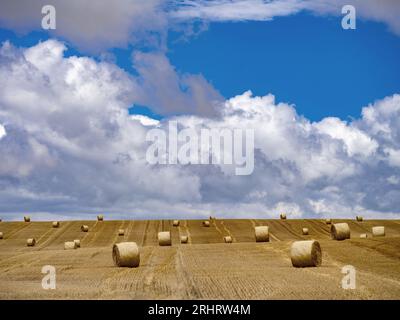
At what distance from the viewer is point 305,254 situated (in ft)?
89.5

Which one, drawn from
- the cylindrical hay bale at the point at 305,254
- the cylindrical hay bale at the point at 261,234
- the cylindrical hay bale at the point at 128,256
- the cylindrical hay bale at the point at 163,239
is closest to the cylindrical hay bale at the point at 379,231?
the cylindrical hay bale at the point at 261,234

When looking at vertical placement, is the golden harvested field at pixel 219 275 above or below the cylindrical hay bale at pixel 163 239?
above

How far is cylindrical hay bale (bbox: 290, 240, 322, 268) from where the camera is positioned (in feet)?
89.5

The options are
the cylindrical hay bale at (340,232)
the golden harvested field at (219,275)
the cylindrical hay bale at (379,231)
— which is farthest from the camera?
the cylindrical hay bale at (379,231)

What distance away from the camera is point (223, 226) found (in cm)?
7281

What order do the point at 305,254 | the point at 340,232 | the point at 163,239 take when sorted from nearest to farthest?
the point at 305,254
the point at 340,232
the point at 163,239

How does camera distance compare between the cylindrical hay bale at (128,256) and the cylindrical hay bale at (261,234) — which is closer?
the cylindrical hay bale at (128,256)

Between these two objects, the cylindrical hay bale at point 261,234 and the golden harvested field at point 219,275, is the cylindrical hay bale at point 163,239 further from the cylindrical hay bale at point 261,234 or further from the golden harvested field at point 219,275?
the cylindrical hay bale at point 261,234

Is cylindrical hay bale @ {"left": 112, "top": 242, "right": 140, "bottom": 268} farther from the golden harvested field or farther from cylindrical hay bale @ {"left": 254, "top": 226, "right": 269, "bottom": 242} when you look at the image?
cylindrical hay bale @ {"left": 254, "top": 226, "right": 269, "bottom": 242}

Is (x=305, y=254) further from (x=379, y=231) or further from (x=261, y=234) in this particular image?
(x=379, y=231)

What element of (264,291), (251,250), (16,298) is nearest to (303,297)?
(264,291)

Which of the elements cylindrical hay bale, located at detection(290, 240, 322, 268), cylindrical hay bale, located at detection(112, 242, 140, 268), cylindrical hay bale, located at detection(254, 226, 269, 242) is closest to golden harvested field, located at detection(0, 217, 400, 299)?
cylindrical hay bale, located at detection(290, 240, 322, 268)

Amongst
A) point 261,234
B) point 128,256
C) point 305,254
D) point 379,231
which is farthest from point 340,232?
point 128,256

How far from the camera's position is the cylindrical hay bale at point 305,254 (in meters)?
27.3
